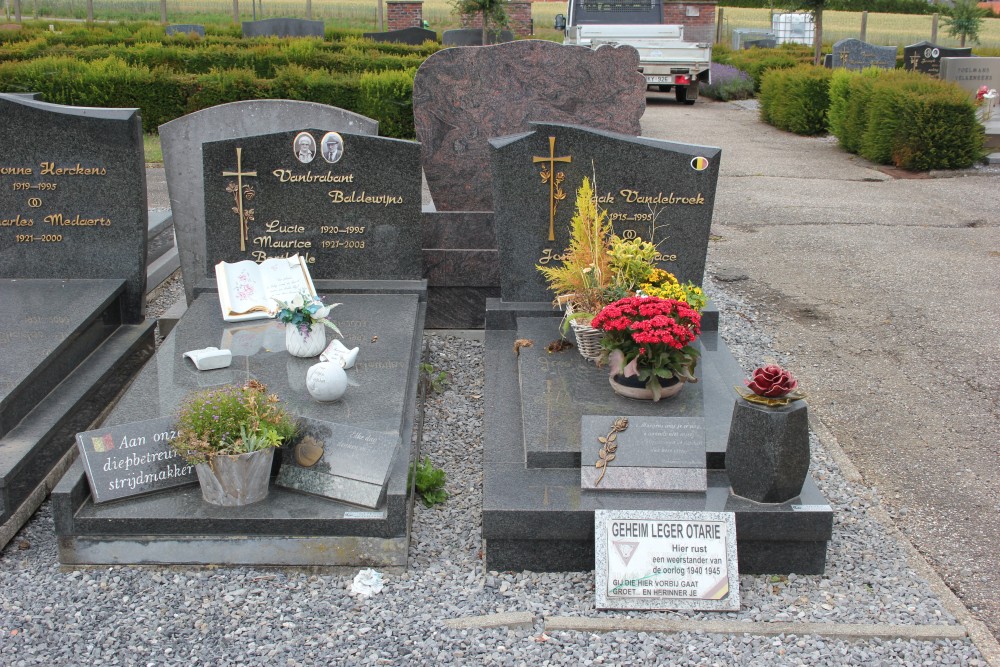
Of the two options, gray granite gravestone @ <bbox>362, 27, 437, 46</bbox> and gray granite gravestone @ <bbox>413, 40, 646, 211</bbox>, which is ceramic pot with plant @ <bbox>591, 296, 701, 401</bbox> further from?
gray granite gravestone @ <bbox>362, 27, 437, 46</bbox>

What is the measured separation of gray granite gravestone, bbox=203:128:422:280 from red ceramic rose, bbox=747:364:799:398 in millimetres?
2818

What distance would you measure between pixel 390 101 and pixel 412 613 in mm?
11430

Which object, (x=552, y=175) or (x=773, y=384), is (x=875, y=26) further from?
(x=773, y=384)

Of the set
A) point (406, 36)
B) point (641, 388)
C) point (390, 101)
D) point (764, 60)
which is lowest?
point (641, 388)

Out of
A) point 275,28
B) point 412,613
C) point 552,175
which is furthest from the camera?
point 275,28

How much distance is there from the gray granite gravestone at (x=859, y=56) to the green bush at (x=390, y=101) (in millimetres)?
10031

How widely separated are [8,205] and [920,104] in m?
10.6

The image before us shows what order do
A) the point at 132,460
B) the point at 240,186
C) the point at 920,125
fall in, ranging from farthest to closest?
the point at 920,125 < the point at 240,186 < the point at 132,460

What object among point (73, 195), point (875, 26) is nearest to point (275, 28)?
point (73, 195)

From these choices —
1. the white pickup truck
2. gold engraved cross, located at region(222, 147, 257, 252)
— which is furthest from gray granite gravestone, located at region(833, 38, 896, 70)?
gold engraved cross, located at region(222, 147, 257, 252)

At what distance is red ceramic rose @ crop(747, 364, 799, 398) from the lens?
3682mm

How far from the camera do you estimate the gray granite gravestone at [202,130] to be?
6445 mm

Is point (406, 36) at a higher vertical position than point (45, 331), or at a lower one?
higher

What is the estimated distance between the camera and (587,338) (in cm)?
497
